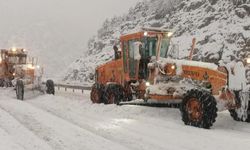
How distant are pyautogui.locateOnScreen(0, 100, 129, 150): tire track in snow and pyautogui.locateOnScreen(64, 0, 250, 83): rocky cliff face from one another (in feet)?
19.3

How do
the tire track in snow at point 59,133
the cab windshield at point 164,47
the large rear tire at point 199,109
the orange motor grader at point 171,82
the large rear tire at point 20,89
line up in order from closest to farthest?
the tire track in snow at point 59,133
the large rear tire at point 199,109
the orange motor grader at point 171,82
the cab windshield at point 164,47
the large rear tire at point 20,89

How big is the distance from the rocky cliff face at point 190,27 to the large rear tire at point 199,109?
4717 mm

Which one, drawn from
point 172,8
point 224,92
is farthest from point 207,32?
point 224,92

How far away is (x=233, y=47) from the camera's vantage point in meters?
31.3

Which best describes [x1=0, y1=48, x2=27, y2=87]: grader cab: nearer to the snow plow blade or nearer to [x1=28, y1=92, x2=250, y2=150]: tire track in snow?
the snow plow blade

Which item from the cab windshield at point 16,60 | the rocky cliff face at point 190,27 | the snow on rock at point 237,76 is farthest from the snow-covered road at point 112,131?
the cab windshield at point 16,60

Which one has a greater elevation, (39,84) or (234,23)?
(234,23)

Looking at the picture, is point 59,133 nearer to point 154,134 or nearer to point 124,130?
point 124,130

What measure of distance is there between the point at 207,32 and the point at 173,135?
87.1 ft

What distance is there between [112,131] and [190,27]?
30896mm

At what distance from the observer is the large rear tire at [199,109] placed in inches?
467

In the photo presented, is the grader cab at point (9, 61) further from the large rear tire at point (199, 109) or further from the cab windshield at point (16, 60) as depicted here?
the large rear tire at point (199, 109)

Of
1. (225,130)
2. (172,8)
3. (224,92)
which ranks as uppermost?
(172,8)

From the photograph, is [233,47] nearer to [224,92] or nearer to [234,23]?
[234,23]
